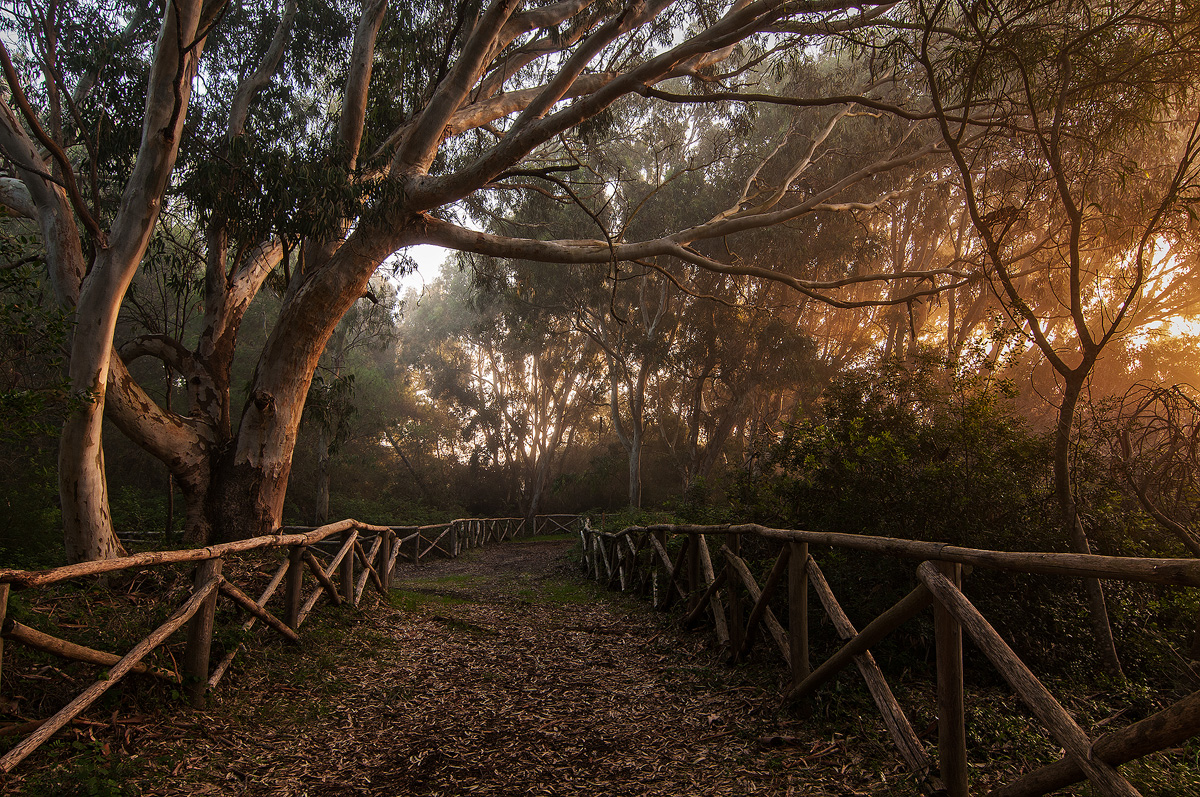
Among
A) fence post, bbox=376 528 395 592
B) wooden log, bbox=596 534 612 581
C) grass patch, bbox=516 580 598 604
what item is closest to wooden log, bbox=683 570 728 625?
grass patch, bbox=516 580 598 604

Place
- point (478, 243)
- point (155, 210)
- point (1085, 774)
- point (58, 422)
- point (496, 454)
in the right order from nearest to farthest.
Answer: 1. point (1085, 774)
2. point (155, 210)
3. point (478, 243)
4. point (58, 422)
5. point (496, 454)

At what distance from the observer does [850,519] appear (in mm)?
5035

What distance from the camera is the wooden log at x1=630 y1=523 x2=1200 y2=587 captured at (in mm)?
1646

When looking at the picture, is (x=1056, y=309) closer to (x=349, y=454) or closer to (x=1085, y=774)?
(x=1085, y=774)

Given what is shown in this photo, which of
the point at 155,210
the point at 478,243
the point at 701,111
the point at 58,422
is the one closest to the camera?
the point at 155,210

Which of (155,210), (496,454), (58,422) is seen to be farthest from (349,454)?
(155,210)

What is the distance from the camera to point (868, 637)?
9.61ft

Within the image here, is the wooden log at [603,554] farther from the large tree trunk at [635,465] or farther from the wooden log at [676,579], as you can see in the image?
the large tree trunk at [635,465]

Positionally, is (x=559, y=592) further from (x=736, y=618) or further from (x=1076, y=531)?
(x=1076, y=531)

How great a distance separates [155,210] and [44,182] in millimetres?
1216

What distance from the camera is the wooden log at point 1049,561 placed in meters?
1.65

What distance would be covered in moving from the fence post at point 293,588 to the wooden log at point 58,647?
1.65 metres

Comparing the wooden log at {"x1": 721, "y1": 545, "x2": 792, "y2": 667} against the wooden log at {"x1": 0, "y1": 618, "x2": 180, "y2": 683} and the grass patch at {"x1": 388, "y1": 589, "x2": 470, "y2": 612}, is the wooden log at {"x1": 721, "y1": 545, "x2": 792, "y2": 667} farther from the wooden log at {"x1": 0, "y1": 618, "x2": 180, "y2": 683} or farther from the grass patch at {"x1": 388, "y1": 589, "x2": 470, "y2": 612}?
the grass patch at {"x1": 388, "y1": 589, "x2": 470, "y2": 612}

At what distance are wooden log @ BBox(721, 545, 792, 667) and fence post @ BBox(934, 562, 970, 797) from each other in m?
1.26
